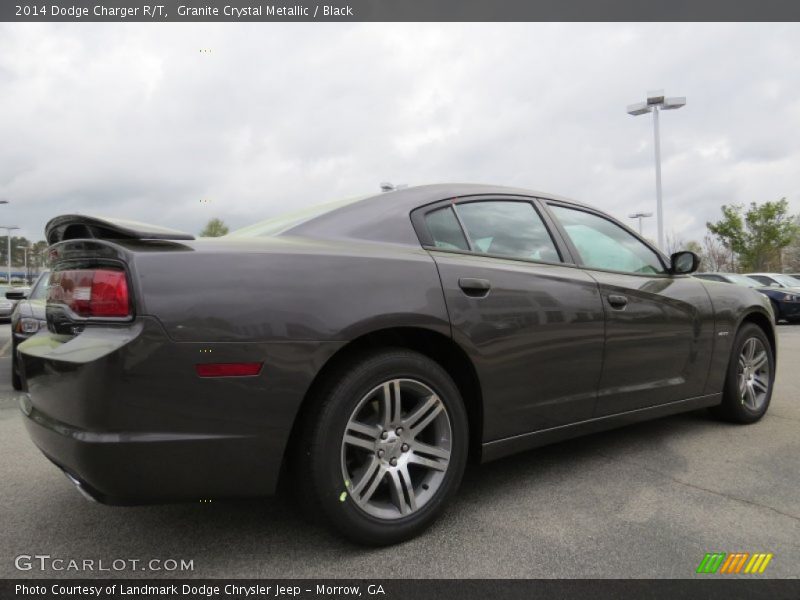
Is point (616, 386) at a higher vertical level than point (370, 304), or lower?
lower

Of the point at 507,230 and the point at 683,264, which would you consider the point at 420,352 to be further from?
the point at 683,264

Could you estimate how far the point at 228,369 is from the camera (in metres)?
1.88

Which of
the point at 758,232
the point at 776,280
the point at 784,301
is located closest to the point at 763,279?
the point at 776,280

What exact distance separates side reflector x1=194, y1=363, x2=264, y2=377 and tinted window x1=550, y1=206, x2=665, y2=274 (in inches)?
75.4

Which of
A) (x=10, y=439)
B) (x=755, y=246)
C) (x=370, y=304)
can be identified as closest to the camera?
(x=370, y=304)

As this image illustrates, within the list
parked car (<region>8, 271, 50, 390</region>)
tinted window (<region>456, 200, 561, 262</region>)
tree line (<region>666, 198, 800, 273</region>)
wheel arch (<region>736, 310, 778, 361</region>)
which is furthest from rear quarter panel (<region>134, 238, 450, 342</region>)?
tree line (<region>666, 198, 800, 273</region>)

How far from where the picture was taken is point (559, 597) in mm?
1858

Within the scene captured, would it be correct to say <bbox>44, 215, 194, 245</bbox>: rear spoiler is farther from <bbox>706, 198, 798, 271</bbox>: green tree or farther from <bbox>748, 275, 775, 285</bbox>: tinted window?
<bbox>706, 198, 798, 271</bbox>: green tree

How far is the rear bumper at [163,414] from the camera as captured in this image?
5.85 ft

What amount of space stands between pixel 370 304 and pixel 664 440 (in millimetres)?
2497

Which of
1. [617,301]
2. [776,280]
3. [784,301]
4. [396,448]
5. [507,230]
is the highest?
[507,230]

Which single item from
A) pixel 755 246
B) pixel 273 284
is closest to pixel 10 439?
pixel 273 284

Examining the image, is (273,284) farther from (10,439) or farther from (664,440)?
(10,439)

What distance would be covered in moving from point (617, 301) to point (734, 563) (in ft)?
4.38
